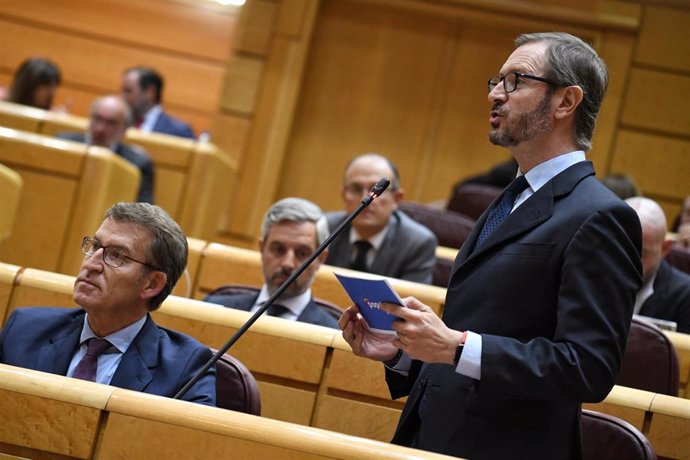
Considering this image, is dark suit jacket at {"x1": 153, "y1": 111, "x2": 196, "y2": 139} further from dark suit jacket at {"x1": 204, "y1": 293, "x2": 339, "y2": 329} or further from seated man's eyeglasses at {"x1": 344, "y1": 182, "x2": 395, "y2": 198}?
dark suit jacket at {"x1": 204, "y1": 293, "x2": 339, "y2": 329}

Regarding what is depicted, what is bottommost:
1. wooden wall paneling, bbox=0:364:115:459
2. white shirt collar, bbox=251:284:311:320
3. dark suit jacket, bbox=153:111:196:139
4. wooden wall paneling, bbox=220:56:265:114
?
wooden wall paneling, bbox=0:364:115:459

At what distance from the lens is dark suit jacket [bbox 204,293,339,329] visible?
110 inches

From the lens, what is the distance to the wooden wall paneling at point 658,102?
617 centimetres

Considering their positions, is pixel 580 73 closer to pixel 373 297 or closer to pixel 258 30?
pixel 373 297

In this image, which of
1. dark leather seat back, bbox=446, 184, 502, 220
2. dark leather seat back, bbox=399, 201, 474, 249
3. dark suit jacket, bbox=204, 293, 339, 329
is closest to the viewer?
dark suit jacket, bbox=204, 293, 339, 329

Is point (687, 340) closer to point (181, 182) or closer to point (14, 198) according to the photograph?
point (14, 198)

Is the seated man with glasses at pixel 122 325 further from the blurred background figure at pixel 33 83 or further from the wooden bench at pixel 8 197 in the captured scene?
the blurred background figure at pixel 33 83

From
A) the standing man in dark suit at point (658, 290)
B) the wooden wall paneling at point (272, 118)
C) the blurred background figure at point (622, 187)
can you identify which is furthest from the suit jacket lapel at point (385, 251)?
the wooden wall paneling at point (272, 118)

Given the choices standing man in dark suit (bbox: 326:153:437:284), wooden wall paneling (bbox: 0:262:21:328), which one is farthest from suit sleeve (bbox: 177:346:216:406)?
standing man in dark suit (bbox: 326:153:437:284)

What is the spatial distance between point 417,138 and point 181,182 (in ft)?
6.22

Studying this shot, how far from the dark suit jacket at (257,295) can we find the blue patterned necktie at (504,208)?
1.10m

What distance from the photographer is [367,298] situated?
160cm

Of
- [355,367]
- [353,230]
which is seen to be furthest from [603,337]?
[353,230]

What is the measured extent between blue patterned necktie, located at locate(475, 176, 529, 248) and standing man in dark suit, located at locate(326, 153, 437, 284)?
184cm
